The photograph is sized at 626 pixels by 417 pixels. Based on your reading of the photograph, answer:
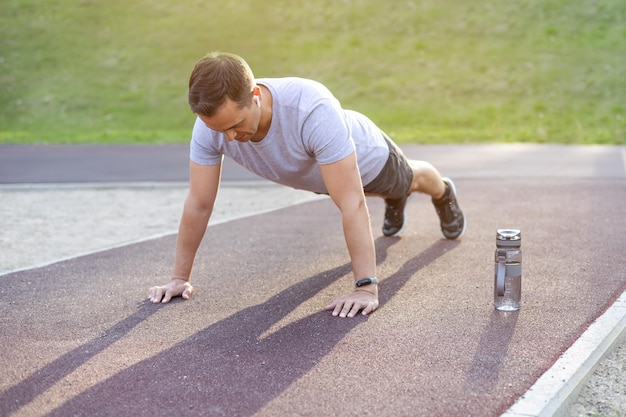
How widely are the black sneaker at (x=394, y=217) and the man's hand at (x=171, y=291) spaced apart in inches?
79.3

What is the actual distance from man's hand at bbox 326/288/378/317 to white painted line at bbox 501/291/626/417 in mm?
1093

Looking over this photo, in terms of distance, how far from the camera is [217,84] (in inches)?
156

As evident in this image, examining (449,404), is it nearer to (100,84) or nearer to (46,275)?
(46,275)

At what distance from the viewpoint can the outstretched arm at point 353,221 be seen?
440cm

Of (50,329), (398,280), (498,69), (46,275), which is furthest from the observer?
(498,69)

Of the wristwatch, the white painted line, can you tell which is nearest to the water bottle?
the white painted line

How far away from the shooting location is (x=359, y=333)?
4242mm

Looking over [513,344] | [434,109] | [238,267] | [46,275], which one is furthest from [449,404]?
[434,109]

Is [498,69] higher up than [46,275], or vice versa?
[46,275]

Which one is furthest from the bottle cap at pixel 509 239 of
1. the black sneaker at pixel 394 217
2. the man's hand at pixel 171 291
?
the black sneaker at pixel 394 217

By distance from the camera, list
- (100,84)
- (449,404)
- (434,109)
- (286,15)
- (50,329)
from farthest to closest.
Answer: (286,15) → (100,84) → (434,109) → (50,329) → (449,404)

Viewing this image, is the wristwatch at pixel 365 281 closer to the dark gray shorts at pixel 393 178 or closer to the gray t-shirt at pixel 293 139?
the gray t-shirt at pixel 293 139

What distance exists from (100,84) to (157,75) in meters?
1.70

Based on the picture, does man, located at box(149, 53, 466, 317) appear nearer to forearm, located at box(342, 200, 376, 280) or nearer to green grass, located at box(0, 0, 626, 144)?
forearm, located at box(342, 200, 376, 280)
